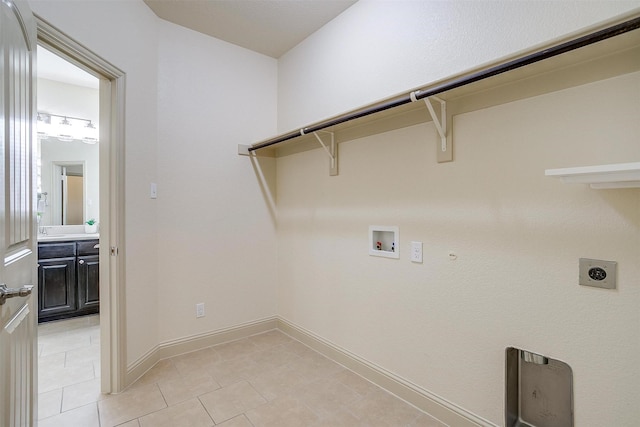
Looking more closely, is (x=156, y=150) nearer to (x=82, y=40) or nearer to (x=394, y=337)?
(x=82, y=40)

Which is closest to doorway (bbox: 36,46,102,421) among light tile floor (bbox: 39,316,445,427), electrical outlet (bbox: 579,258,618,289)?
light tile floor (bbox: 39,316,445,427)

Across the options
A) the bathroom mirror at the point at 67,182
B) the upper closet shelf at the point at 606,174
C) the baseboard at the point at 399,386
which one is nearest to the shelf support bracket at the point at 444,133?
the upper closet shelf at the point at 606,174

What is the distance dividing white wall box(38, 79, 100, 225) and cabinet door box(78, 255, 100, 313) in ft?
1.69

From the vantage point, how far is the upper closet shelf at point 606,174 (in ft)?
3.05

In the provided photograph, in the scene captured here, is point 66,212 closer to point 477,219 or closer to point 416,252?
point 416,252

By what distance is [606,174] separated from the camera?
0.98 m

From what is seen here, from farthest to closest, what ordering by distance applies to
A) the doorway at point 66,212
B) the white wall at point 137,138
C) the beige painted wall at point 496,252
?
the doorway at point 66,212, the white wall at point 137,138, the beige painted wall at point 496,252

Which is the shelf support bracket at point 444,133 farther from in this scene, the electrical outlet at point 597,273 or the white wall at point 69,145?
the white wall at point 69,145

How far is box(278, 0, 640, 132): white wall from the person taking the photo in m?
1.36

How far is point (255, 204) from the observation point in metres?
3.04

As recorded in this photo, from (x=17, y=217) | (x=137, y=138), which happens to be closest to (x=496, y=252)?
(x=17, y=217)

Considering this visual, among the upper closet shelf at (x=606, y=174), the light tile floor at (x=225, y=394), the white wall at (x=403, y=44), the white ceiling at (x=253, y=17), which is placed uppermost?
the white ceiling at (x=253, y=17)

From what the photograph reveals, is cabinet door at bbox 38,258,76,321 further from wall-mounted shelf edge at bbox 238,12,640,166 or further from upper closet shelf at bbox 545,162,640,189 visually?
upper closet shelf at bbox 545,162,640,189

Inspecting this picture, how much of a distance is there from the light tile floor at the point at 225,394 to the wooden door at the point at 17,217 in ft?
2.33
